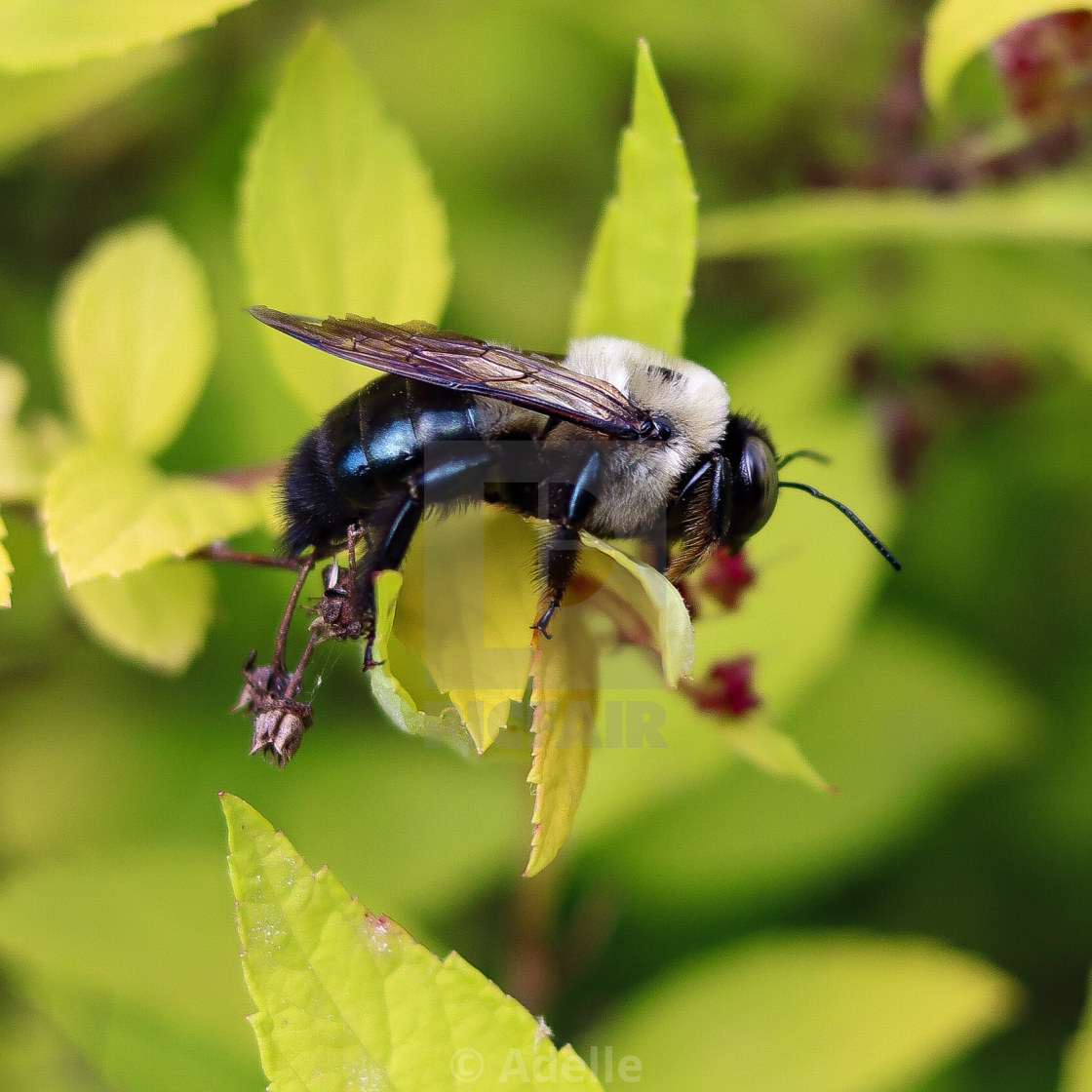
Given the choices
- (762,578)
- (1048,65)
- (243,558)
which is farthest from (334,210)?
(1048,65)

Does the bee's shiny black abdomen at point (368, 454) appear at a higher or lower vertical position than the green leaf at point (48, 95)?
lower

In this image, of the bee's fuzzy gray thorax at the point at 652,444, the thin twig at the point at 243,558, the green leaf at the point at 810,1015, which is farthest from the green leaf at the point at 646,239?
the green leaf at the point at 810,1015

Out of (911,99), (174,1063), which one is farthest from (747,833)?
(911,99)

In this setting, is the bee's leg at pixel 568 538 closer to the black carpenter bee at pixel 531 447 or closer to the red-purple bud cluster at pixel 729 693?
the black carpenter bee at pixel 531 447

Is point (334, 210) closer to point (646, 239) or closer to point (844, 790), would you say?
point (646, 239)

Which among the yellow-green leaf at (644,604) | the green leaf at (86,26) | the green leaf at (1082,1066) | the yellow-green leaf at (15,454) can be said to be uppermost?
the green leaf at (86,26)

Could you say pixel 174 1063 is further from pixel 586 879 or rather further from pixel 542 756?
pixel 542 756

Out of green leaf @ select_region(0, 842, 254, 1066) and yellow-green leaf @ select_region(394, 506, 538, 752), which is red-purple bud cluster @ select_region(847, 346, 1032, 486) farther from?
green leaf @ select_region(0, 842, 254, 1066)
